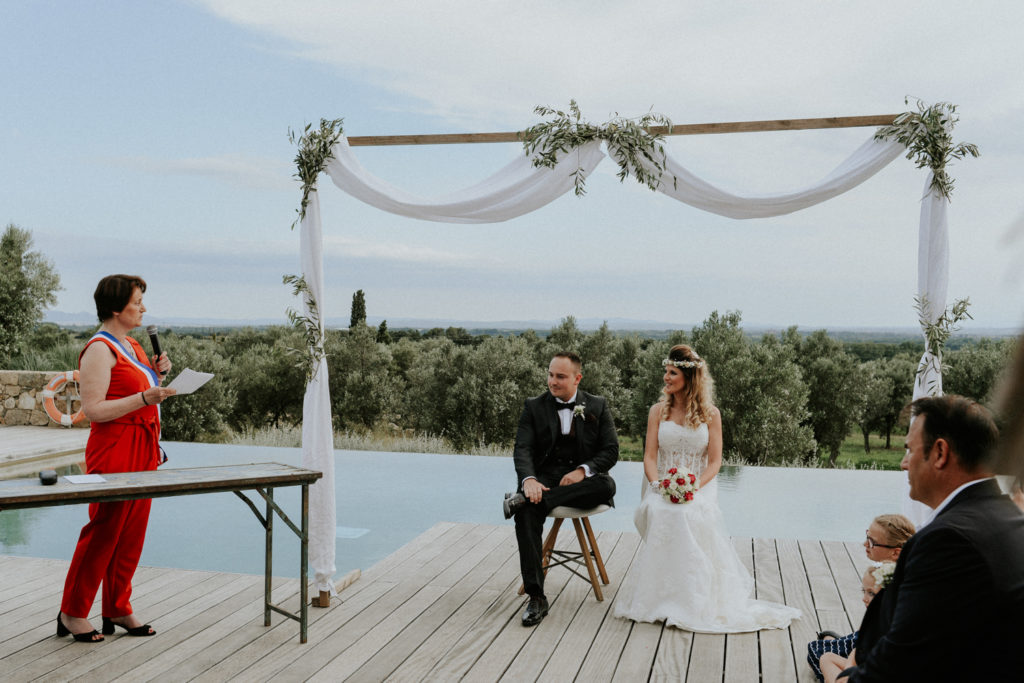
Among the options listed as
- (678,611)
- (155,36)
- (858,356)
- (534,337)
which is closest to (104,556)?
(678,611)

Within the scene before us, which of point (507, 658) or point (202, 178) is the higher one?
point (202, 178)

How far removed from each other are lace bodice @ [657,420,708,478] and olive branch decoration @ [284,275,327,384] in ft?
6.12

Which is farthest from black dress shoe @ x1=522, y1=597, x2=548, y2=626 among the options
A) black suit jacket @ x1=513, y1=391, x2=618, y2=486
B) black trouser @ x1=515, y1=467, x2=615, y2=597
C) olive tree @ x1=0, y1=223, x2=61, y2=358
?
olive tree @ x1=0, y1=223, x2=61, y2=358

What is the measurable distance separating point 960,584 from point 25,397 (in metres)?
13.5

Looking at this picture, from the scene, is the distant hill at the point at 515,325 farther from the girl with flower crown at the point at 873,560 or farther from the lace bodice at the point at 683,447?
the girl with flower crown at the point at 873,560

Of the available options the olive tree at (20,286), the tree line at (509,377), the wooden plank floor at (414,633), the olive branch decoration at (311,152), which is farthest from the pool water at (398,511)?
the olive tree at (20,286)

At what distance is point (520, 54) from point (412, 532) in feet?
42.6

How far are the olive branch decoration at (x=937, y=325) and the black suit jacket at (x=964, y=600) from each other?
2.73 metres

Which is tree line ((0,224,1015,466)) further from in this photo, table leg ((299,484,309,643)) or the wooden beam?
table leg ((299,484,309,643))

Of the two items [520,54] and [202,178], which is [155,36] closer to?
[202,178]

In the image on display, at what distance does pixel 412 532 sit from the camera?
774 centimetres

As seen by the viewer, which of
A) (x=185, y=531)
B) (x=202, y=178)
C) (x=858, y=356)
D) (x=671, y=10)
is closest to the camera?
(x=185, y=531)

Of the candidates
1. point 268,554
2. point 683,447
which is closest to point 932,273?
point 683,447

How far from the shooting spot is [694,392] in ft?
14.8
